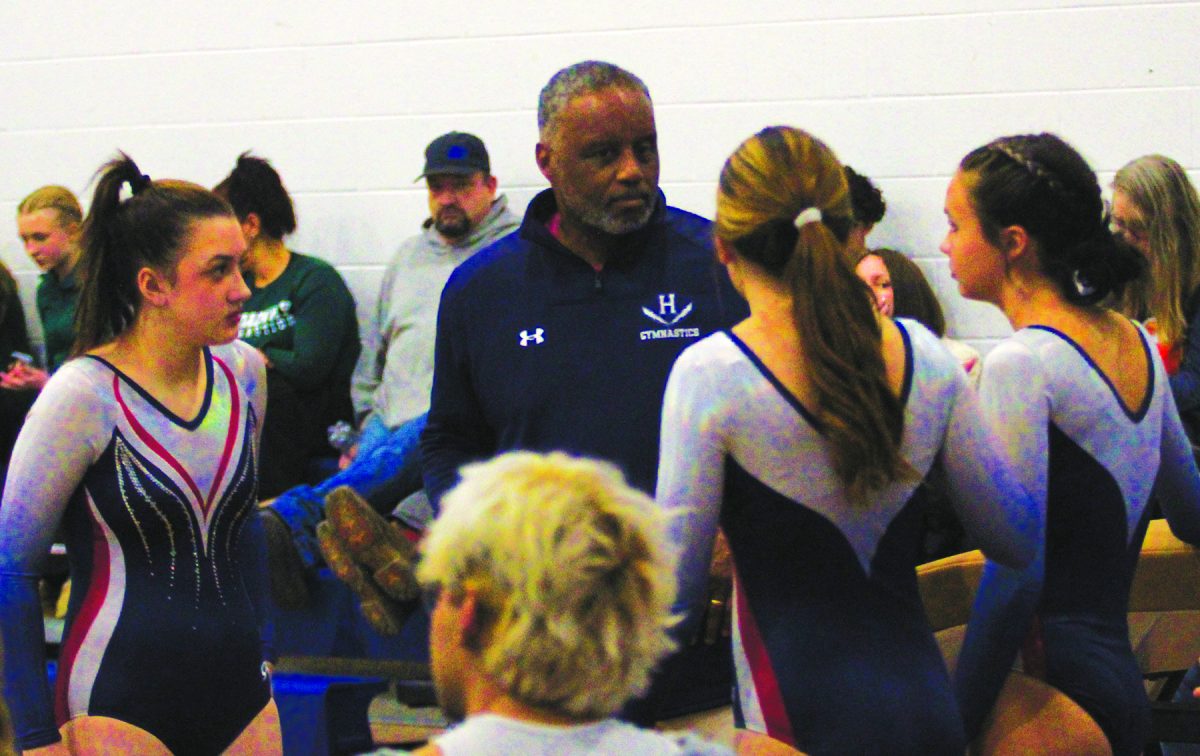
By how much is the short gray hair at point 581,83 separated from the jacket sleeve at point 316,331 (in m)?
2.65

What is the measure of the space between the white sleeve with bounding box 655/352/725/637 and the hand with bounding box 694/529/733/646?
0.40 metres

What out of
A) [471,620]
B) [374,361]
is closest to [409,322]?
[374,361]

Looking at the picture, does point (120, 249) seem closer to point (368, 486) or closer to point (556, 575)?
point (556, 575)

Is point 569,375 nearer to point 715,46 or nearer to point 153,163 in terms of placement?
point 715,46

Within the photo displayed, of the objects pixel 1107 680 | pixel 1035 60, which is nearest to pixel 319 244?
pixel 1035 60

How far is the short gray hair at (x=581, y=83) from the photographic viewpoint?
2539 millimetres

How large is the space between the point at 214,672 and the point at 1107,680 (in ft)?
4.76

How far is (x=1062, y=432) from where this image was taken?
213 centimetres

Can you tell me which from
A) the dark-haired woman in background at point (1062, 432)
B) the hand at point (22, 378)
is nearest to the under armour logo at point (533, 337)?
the dark-haired woman in background at point (1062, 432)

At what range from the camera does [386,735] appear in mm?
4539

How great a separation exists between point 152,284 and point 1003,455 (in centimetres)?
146

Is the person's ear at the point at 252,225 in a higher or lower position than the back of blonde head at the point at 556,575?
higher

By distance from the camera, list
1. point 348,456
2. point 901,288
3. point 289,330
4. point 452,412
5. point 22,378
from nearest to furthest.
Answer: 1. point 452,412
2. point 901,288
3. point 348,456
4. point 289,330
5. point 22,378

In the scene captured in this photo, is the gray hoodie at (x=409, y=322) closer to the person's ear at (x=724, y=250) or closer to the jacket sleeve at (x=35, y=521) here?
A: the jacket sleeve at (x=35, y=521)
